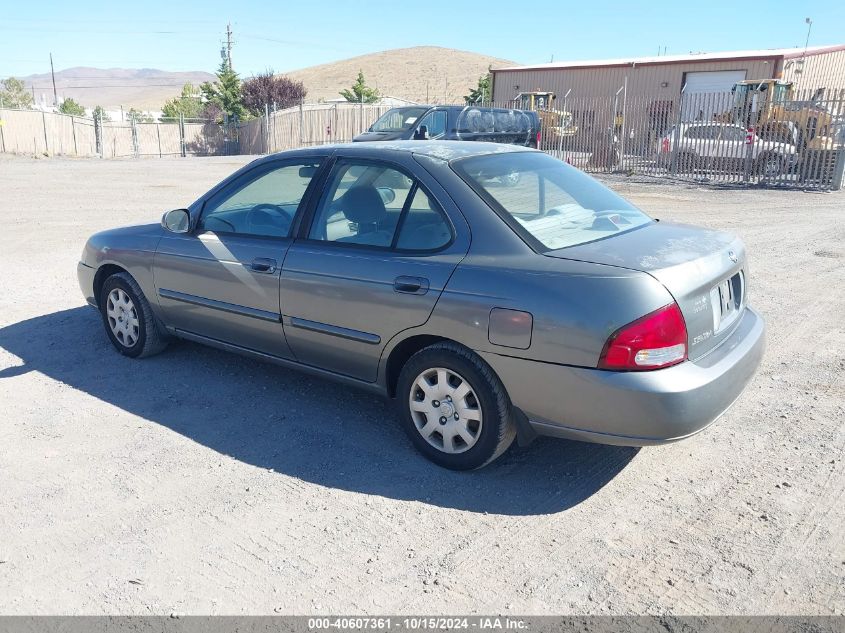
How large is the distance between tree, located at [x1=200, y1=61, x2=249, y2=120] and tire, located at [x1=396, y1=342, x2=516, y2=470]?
58331 mm

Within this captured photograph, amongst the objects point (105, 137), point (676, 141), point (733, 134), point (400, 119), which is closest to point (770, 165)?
point (733, 134)

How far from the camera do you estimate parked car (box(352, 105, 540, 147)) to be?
1795cm

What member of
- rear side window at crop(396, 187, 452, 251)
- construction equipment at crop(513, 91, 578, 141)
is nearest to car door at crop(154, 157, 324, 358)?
rear side window at crop(396, 187, 452, 251)

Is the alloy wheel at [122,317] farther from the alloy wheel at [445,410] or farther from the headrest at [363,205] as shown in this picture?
the alloy wheel at [445,410]

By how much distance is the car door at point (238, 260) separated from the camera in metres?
4.36

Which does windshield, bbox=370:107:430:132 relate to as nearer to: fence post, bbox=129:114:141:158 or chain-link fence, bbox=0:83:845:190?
chain-link fence, bbox=0:83:845:190

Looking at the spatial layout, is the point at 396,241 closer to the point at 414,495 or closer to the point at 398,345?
the point at 398,345

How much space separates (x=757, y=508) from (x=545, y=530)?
1034 millimetres

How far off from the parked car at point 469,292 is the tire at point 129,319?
12.4 inches

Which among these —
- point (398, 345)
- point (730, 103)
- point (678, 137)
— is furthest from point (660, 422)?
point (730, 103)

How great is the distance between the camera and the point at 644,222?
4.21 metres

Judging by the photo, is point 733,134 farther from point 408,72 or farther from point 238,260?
point 408,72

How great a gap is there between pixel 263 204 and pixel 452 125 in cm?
1406

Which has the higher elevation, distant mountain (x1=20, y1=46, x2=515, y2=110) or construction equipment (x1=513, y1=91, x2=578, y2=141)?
distant mountain (x1=20, y1=46, x2=515, y2=110)
